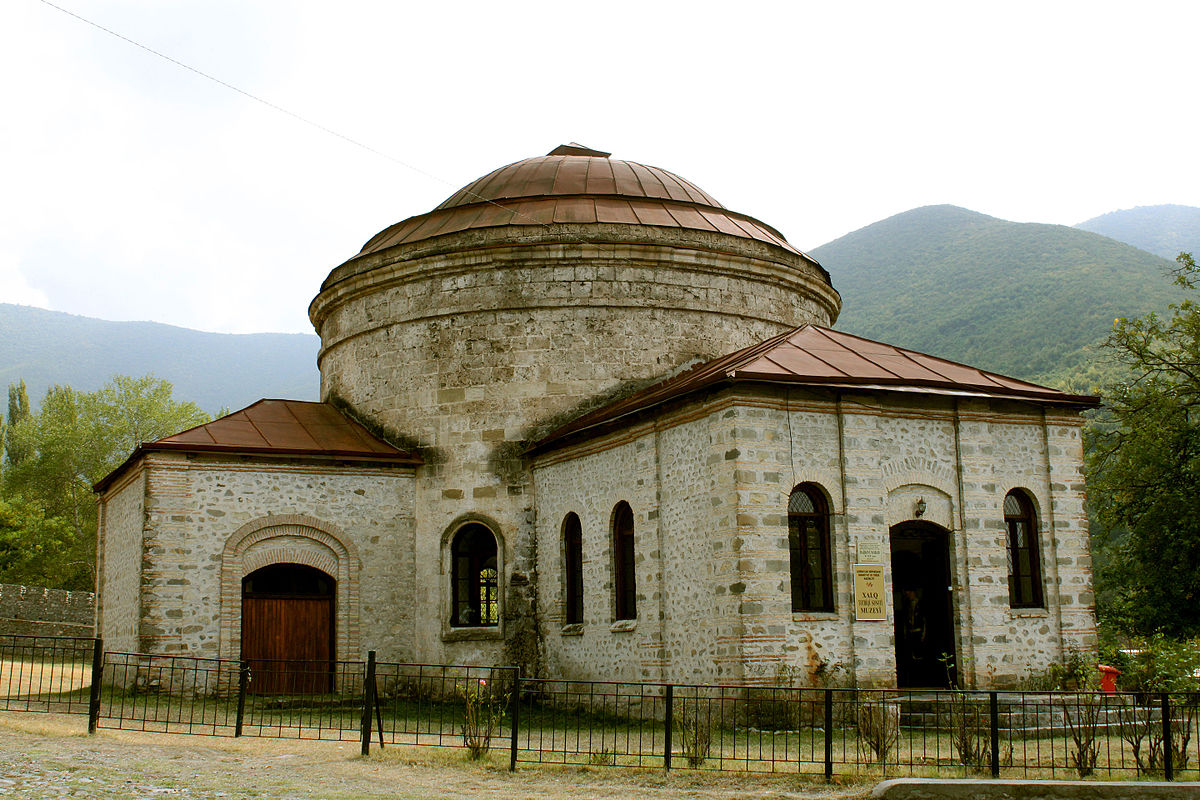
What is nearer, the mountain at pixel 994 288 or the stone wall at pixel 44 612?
the stone wall at pixel 44 612

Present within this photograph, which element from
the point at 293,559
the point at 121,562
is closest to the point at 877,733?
the point at 293,559

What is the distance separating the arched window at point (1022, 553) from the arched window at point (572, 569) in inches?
249

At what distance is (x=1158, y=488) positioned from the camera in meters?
23.4

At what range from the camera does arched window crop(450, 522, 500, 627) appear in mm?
18516

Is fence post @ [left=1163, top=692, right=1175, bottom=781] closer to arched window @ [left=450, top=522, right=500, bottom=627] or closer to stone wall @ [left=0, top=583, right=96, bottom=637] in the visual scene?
arched window @ [left=450, top=522, right=500, bottom=627]

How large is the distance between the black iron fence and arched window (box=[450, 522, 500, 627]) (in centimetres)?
95

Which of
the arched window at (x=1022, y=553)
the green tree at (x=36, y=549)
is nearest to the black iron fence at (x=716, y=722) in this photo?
the arched window at (x=1022, y=553)

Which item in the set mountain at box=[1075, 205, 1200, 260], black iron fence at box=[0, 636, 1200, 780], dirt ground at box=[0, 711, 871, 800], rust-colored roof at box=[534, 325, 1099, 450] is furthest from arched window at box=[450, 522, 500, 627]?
mountain at box=[1075, 205, 1200, 260]

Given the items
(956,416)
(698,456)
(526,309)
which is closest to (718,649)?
(698,456)

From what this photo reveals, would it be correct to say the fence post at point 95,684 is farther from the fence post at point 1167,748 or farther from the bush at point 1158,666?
the bush at point 1158,666

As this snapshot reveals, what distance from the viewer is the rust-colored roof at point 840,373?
13.9 m

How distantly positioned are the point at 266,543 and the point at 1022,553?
11318mm

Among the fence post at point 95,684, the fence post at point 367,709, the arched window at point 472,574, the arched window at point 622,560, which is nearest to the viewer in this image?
the fence post at point 367,709

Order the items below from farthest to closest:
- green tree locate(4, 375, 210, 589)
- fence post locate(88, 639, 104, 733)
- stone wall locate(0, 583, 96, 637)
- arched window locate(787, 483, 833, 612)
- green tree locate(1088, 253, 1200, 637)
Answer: green tree locate(4, 375, 210, 589) → stone wall locate(0, 583, 96, 637) → green tree locate(1088, 253, 1200, 637) → arched window locate(787, 483, 833, 612) → fence post locate(88, 639, 104, 733)
